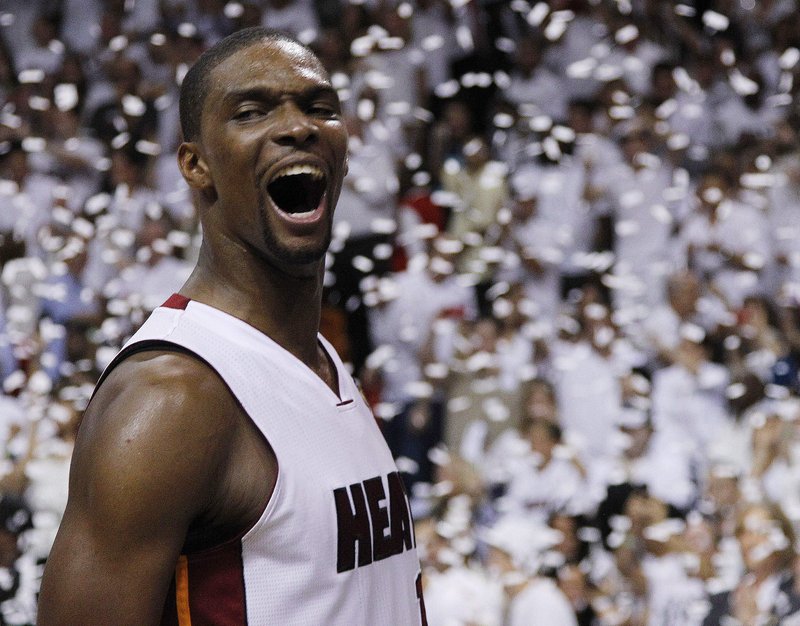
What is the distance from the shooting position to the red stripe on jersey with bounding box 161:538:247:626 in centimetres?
134

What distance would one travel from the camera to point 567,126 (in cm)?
618

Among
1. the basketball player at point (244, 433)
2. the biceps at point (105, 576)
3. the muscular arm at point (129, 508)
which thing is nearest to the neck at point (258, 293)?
the basketball player at point (244, 433)

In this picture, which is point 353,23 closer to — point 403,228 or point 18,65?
point 403,228

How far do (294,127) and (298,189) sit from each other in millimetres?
103

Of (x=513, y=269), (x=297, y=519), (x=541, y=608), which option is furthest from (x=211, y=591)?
(x=513, y=269)

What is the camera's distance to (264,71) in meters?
1.50

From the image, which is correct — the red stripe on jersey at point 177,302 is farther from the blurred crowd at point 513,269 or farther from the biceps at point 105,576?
the blurred crowd at point 513,269

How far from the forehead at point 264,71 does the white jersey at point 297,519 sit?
0.25 m

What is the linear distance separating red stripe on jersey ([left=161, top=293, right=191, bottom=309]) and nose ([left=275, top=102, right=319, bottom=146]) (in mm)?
210

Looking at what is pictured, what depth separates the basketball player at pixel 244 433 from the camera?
50.1 inches

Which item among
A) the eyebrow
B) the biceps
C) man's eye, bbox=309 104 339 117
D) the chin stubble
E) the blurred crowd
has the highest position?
the eyebrow

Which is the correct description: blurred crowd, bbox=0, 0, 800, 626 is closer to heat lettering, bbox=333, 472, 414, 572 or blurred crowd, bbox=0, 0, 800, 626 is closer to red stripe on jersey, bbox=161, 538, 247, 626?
heat lettering, bbox=333, 472, 414, 572

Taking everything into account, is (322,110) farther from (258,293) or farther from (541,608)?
(541,608)

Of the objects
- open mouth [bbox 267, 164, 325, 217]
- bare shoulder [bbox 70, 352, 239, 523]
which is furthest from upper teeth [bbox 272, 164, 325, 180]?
bare shoulder [bbox 70, 352, 239, 523]
